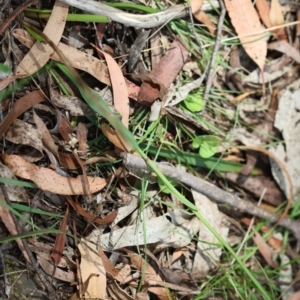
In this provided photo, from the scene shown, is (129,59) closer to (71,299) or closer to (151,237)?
(151,237)

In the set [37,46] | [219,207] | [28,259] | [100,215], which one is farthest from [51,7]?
[219,207]

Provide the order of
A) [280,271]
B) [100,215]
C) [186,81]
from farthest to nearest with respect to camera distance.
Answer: [280,271]
[186,81]
[100,215]

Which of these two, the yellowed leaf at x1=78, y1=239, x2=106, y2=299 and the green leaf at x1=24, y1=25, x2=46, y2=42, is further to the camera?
the yellowed leaf at x1=78, y1=239, x2=106, y2=299

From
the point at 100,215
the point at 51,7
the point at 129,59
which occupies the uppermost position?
the point at 51,7

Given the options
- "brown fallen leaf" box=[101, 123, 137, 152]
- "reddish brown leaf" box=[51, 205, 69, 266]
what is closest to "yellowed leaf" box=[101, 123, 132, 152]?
"brown fallen leaf" box=[101, 123, 137, 152]

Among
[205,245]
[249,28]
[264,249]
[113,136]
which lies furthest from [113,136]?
[264,249]

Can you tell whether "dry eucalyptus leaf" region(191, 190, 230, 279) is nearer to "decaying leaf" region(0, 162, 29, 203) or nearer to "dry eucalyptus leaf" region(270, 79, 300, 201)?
"dry eucalyptus leaf" region(270, 79, 300, 201)
